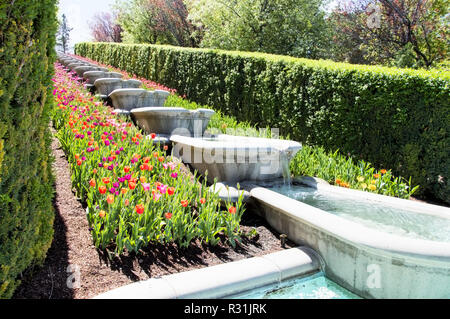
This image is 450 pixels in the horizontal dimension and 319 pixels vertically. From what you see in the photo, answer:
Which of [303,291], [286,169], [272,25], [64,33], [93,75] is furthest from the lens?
[64,33]

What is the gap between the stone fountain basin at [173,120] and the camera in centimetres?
578

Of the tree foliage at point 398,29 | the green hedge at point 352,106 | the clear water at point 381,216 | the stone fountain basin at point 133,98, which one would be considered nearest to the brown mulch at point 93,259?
the clear water at point 381,216

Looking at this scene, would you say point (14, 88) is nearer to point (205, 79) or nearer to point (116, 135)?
point (116, 135)

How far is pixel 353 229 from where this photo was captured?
2.74 m

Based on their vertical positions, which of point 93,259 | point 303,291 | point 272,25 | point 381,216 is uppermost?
point 272,25

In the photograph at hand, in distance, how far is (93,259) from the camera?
274 centimetres

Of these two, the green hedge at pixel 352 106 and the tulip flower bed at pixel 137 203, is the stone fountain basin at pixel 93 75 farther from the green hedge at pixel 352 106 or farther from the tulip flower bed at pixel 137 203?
the tulip flower bed at pixel 137 203

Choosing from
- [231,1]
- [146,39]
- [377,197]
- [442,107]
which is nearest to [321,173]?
[377,197]

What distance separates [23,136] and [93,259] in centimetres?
105

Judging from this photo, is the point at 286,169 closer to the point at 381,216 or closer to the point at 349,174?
the point at 349,174

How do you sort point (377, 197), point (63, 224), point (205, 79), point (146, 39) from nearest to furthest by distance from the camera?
point (63, 224) < point (377, 197) < point (205, 79) < point (146, 39)

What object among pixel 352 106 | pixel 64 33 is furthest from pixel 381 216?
pixel 64 33

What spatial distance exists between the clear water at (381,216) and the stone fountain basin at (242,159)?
316mm
